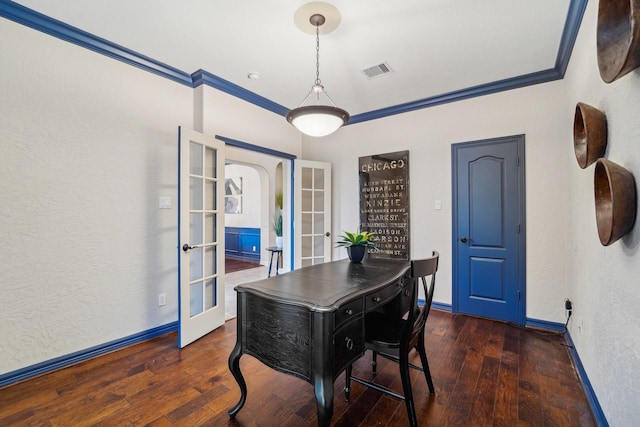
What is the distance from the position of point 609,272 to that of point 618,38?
113 centimetres

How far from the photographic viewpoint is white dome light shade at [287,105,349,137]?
79.0 inches

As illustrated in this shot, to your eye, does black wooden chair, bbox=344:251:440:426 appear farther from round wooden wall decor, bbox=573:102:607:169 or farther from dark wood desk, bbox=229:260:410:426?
round wooden wall decor, bbox=573:102:607:169

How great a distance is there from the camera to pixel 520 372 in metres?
2.15

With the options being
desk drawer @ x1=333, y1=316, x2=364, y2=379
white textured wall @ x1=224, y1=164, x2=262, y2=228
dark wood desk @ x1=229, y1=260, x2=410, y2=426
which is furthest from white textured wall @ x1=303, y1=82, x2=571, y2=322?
white textured wall @ x1=224, y1=164, x2=262, y2=228

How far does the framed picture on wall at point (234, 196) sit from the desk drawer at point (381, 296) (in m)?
6.35

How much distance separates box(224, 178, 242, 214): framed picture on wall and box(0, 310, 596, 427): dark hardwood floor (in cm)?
533

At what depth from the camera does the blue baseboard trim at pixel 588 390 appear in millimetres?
1585

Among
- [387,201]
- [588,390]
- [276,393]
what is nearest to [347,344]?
[276,393]

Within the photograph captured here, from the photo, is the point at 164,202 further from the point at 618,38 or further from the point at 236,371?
the point at 618,38

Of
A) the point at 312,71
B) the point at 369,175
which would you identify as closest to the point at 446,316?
the point at 369,175

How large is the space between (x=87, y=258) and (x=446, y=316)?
3640mm

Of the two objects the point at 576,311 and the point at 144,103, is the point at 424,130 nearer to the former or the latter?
the point at 576,311

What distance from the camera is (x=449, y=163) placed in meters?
3.50

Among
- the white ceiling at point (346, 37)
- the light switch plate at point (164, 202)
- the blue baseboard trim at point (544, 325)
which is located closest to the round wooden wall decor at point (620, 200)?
the white ceiling at point (346, 37)
